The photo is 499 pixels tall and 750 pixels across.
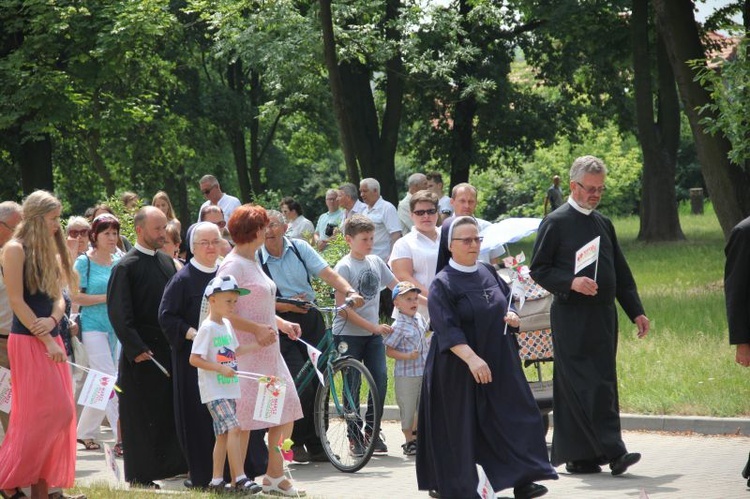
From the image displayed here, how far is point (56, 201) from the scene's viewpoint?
836 centimetres

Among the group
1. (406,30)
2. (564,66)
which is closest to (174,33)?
(406,30)

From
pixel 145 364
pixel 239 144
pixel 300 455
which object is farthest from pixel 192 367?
pixel 239 144

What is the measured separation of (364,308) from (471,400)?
9.58 ft

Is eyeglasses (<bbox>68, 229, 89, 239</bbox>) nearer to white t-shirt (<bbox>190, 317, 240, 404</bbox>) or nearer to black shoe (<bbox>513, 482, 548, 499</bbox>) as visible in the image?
white t-shirt (<bbox>190, 317, 240, 404</bbox>)

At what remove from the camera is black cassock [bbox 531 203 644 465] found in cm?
943

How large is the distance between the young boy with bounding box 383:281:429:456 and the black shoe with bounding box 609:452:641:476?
205 cm

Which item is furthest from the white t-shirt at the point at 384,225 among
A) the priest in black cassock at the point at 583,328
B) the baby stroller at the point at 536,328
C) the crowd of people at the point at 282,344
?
the priest in black cassock at the point at 583,328

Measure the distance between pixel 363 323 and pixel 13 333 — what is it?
328 cm

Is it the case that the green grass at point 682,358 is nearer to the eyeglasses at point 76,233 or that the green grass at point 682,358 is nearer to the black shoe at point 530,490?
the eyeglasses at point 76,233

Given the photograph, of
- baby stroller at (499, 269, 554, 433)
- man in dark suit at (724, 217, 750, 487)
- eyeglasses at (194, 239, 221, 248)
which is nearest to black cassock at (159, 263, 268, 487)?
eyeglasses at (194, 239, 221, 248)

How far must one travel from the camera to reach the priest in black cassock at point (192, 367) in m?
9.12

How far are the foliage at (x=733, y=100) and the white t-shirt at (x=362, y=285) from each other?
787 cm

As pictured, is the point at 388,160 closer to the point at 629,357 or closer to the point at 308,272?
the point at 629,357

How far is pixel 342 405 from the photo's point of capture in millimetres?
10508
